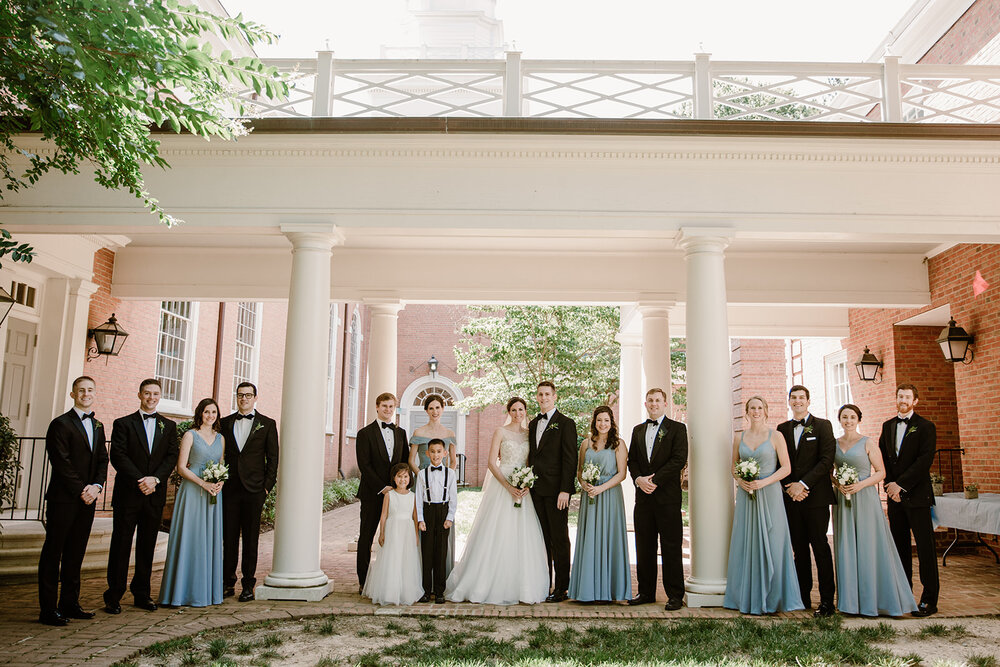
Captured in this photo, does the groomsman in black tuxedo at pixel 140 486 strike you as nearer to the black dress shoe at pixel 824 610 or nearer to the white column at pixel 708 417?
the white column at pixel 708 417

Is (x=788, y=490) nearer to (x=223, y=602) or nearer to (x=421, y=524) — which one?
(x=421, y=524)

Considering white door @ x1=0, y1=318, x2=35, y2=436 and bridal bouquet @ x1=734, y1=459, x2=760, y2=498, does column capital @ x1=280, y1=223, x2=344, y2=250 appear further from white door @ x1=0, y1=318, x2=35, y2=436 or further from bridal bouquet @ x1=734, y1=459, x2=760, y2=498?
white door @ x1=0, y1=318, x2=35, y2=436

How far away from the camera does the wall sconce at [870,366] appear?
1267 centimetres

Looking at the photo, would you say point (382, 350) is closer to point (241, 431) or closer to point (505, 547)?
point (241, 431)

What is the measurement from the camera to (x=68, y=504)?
6.62 metres

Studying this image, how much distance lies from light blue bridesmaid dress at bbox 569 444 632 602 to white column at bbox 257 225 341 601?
252cm

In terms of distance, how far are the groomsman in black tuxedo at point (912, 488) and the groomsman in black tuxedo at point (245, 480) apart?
5870 mm

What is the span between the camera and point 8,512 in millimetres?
10414

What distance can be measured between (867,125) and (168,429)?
7205mm

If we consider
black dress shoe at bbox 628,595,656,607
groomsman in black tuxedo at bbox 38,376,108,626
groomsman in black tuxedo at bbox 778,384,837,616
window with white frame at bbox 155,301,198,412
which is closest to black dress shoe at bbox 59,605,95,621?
groomsman in black tuxedo at bbox 38,376,108,626

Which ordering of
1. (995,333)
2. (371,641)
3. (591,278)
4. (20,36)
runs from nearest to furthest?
(20,36)
(371,641)
(995,333)
(591,278)

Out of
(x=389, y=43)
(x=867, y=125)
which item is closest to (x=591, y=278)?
(x=867, y=125)

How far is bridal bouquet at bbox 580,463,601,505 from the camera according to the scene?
299 inches

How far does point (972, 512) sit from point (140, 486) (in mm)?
8833
